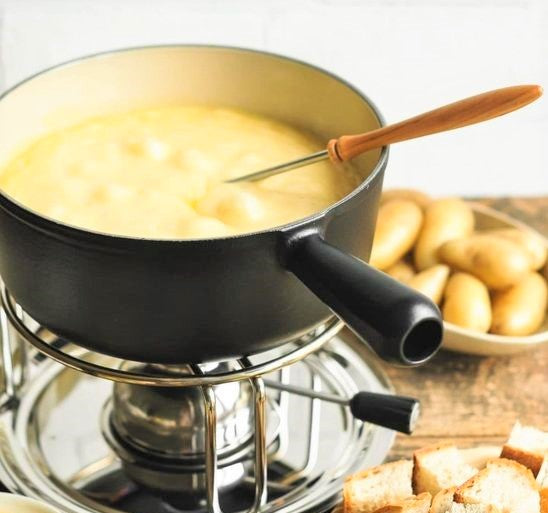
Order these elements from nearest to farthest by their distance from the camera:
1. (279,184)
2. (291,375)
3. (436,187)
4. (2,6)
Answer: (279,184)
(291,375)
(2,6)
(436,187)

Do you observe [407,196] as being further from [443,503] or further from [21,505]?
[21,505]

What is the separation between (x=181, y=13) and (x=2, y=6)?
0.88 feet

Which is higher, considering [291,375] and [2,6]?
[2,6]

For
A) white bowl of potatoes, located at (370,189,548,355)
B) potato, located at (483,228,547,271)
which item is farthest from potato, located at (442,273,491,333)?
potato, located at (483,228,547,271)

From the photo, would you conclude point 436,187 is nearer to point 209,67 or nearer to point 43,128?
point 209,67

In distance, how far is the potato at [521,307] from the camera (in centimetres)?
122

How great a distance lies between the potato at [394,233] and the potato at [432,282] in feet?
0.17

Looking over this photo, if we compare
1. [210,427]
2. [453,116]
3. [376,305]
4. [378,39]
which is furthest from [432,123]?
[378,39]

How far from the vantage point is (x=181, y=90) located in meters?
1.15

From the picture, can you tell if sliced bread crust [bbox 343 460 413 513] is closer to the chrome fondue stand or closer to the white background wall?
the chrome fondue stand

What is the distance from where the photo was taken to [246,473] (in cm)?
104

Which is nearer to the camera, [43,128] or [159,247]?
[159,247]

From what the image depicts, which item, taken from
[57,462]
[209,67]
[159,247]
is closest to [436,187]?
[209,67]

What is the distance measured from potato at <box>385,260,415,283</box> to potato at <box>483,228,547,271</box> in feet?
0.42
